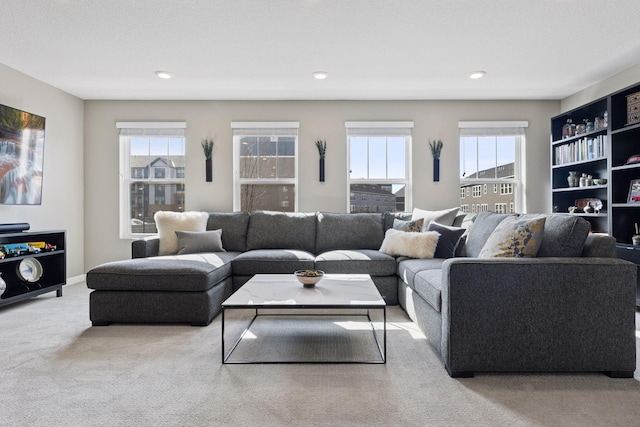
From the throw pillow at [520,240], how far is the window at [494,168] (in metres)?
2.81

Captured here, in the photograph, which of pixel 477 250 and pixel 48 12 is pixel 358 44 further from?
pixel 48 12

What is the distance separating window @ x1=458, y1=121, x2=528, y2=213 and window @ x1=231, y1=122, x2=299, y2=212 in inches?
89.3

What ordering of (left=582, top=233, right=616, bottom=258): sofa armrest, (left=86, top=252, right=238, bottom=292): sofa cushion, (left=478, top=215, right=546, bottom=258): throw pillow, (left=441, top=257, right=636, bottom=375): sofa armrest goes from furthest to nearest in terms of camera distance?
(left=86, top=252, right=238, bottom=292): sofa cushion → (left=478, top=215, right=546, bottom=258): throw pillow → (left=582, top=233, right=616, bottom=258): sofa armrest → (left=441, top=257, right=636, bottom=375): sofa armrest

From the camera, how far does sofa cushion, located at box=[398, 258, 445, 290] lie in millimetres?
2982

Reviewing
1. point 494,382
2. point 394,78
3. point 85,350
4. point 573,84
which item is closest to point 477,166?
point 573,84

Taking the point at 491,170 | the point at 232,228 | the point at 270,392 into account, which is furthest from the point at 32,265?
the point at 491,170

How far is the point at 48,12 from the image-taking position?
2.76m

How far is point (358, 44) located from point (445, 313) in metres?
2.38

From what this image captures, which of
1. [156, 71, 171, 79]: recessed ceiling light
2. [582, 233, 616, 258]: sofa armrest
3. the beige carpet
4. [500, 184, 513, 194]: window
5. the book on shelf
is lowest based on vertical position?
the beige carpet

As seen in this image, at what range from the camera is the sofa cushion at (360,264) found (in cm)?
362

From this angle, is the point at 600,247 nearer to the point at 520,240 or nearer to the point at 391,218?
the point at 520,240

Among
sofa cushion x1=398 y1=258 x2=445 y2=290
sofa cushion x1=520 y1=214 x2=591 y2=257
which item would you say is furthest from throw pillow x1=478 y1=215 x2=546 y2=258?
sofa cushion x1=398 y1=258 x2=445 y2=290

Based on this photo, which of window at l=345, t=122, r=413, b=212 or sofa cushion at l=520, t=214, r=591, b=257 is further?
window at l=345, t=122, r=413, b=212

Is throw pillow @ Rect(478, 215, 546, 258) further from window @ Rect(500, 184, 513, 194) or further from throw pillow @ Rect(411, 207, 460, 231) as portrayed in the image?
window @ Rect(500, 184, 513, 194)
